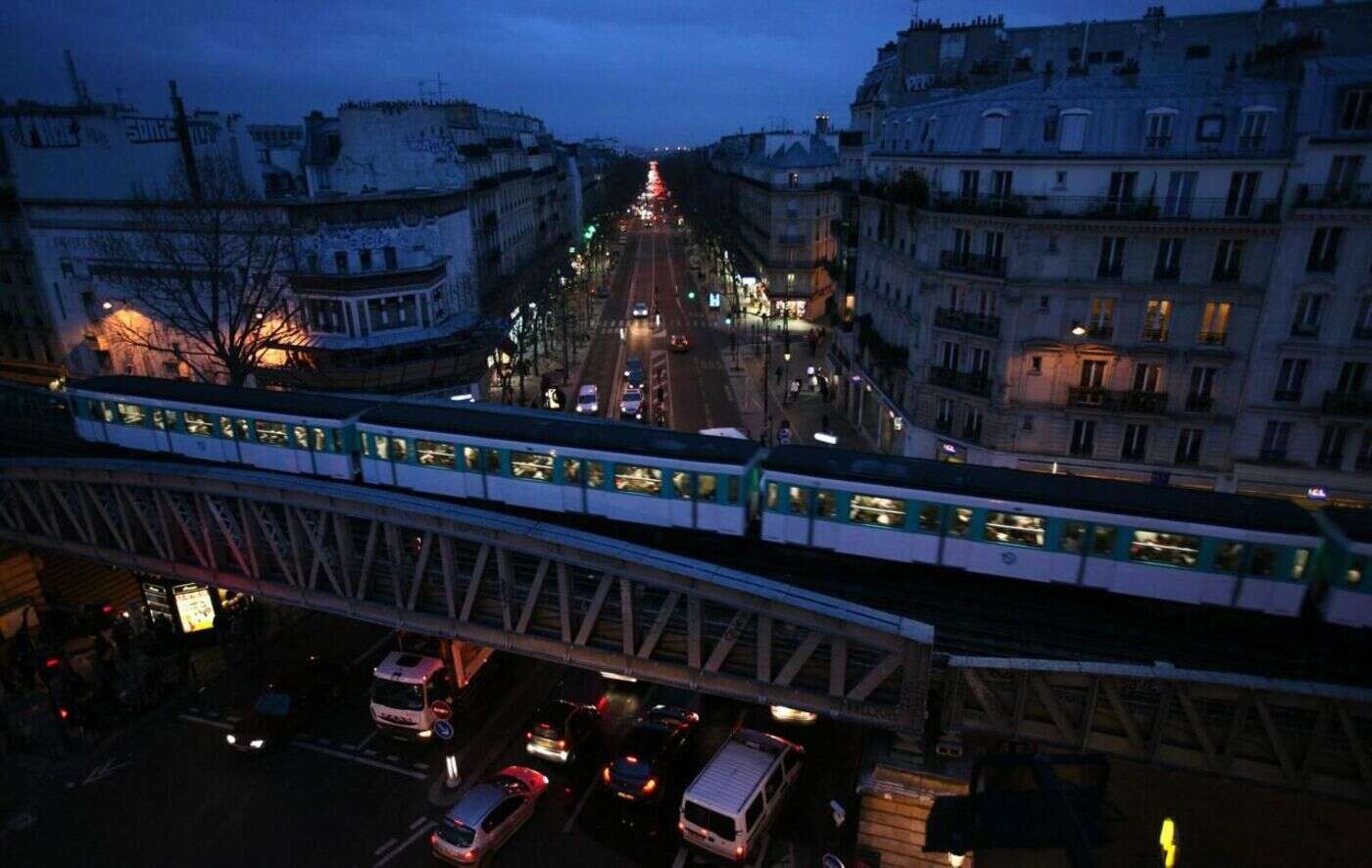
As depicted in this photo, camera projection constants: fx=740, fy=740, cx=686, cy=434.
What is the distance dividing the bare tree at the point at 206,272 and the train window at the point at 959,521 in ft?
109

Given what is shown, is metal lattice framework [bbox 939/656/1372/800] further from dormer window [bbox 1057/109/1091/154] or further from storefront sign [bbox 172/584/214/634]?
storefront sign [bbox 172/584/214/634]

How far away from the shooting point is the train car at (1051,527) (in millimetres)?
16844

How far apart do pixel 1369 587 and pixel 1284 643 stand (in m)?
2.02

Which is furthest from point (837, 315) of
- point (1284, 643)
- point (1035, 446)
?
point (1284, 643)

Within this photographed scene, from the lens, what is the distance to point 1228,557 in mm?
16891

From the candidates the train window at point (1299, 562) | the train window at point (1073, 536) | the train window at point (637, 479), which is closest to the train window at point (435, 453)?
the train window at point (637, 479)

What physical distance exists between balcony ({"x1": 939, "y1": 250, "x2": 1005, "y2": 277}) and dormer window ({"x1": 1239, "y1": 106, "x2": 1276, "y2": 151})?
8348 millimetres

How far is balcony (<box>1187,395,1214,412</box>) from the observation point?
27.3 m

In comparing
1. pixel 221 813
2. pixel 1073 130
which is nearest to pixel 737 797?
pixel 221 813

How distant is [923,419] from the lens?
3341 centimetres

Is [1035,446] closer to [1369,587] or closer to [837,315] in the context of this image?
[1369,587]

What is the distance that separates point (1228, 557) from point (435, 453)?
854 inches

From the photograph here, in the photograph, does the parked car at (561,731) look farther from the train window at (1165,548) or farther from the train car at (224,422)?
the train window at (1165,548)

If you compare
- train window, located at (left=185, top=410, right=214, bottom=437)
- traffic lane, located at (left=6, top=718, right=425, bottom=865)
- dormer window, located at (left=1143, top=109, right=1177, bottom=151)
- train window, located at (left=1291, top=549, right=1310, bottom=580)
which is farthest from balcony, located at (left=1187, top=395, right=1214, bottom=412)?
train window, located at (left=185, top=410, right=214, bottom=437)
